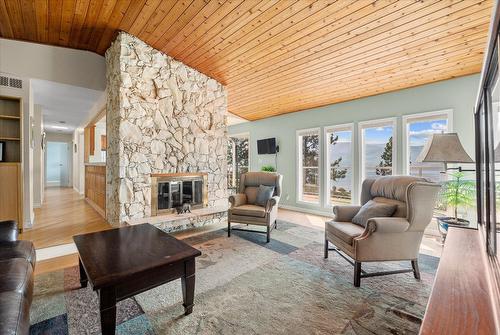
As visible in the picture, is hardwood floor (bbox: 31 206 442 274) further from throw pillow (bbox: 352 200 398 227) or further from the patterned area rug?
throw pillow (bbox: 352 200 398 227)

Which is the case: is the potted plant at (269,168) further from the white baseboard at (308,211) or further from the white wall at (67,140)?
the white wall at (67,140)

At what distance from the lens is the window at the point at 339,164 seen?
191 inches

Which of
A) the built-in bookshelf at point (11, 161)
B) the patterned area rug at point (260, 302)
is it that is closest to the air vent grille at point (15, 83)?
the built-in bookshelf at point (11, 161)

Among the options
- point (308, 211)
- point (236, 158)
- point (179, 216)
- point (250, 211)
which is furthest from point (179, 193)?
point (236, 158)

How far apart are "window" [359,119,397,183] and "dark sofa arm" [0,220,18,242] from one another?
15.8 feet

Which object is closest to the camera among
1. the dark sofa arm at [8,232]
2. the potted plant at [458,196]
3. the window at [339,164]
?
the dark sofa arm at [8,232]

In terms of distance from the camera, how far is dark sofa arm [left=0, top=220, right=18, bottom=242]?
1.86m

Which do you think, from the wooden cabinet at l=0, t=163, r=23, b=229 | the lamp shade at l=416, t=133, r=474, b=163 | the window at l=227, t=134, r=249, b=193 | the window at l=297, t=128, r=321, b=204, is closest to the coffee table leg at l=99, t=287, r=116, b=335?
the wooden cabinet at l=0, t=163, r=23, b=229

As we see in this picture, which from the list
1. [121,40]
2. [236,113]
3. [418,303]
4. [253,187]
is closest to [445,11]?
[418,303]

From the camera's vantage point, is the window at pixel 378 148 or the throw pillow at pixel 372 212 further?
the window at pixel 378 148

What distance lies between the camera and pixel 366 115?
14.8 feet

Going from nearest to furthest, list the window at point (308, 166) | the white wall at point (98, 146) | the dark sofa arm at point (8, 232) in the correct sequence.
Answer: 1. the dark sofa arm at point (8, 232)
2. the window at point (308, 166)
3. the white wall at point (98, 146)

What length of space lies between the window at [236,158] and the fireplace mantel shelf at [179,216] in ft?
9.97

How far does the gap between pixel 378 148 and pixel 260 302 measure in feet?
12.4
